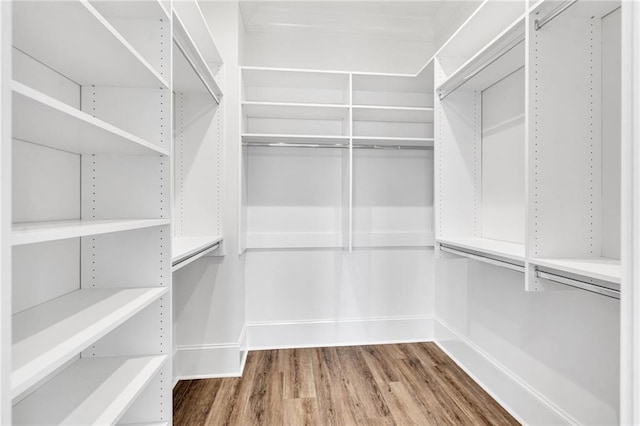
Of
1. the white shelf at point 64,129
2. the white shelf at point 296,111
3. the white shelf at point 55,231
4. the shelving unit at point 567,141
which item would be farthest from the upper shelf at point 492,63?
the white shelf at point 55,231

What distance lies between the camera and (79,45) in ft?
3.30

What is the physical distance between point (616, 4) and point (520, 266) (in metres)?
1.08

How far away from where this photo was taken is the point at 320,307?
109 inches

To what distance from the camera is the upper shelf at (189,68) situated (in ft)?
4.98

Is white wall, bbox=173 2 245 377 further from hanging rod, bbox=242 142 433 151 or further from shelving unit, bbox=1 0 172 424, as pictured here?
shelving unit, bbox=1 0 172 424

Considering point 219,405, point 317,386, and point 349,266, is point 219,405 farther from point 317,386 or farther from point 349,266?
point 349,266

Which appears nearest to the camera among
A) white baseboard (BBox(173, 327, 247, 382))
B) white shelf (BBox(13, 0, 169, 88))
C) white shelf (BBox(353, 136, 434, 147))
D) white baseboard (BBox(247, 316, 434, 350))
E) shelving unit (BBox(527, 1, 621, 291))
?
white shelf (BBox(13, 0, 169, 88))

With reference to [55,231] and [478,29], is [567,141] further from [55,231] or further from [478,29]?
[55,231]

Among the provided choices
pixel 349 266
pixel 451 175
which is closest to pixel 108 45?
pixel 451 175

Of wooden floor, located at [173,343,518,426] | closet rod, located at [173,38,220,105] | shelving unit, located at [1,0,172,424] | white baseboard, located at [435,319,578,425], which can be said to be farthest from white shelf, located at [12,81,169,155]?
white baseboard, located at [435,319,578,425]

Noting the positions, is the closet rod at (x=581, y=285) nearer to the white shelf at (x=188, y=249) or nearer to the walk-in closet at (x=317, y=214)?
the walk-in closet at (x=317, y=214)

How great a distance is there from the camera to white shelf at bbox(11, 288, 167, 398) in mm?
719

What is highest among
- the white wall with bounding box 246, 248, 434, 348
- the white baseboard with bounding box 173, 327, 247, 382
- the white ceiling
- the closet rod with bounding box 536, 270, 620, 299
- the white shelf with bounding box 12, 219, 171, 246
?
the white ceiling

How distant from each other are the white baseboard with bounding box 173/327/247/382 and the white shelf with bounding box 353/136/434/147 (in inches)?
68.6
